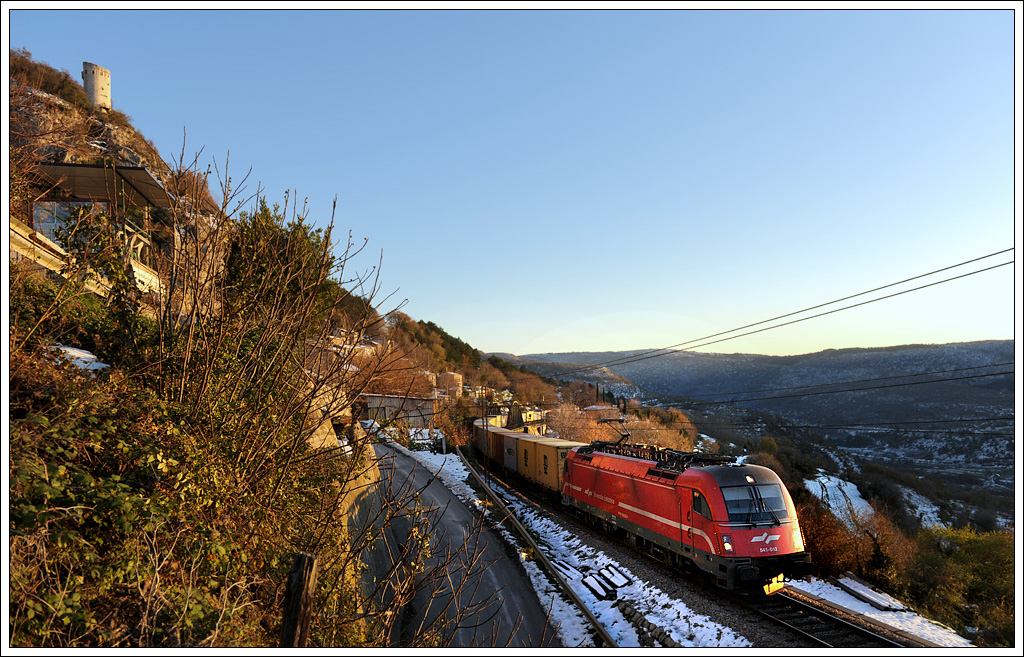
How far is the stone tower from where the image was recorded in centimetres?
4215

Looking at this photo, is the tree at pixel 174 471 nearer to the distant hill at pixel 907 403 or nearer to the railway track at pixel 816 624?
the railway track at pixel 816 624

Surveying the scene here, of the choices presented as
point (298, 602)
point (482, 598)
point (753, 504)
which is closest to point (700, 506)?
point (753, 504)

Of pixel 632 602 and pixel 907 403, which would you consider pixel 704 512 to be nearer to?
pixel 632 602

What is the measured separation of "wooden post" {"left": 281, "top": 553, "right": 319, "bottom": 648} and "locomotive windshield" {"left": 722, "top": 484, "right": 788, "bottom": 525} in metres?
10.8

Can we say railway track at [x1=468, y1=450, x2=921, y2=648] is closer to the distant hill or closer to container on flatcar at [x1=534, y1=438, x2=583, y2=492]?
container on flatcar at [x1=534, y1=438, x2=583, y2=492]

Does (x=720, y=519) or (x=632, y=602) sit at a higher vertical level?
(x=720, y=519)

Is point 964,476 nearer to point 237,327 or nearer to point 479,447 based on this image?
point 479,447

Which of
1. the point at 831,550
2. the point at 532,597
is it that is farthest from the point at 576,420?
the point at 532,597

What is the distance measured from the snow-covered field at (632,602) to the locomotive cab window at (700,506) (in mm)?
2206

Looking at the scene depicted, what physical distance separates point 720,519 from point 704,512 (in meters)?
0.45

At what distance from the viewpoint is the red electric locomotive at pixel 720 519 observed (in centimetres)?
1171

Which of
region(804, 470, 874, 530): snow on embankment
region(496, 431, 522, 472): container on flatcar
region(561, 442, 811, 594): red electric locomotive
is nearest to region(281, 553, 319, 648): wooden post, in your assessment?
region(561, 442, 811, 594): red electric locomotive

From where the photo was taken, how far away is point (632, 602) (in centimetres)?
1295

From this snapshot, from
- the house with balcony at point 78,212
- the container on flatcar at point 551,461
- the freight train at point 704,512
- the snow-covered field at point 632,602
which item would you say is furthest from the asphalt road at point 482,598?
the house with balcony at point 78,212
